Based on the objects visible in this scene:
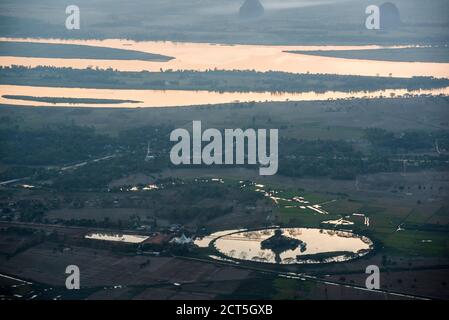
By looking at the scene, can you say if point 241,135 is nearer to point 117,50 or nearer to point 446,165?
point 446,165

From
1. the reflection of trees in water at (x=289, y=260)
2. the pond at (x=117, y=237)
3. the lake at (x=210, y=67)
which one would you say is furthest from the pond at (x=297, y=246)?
the lake at (x=210, y=67)

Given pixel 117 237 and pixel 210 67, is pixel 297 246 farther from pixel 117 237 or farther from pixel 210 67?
pixel 210 67

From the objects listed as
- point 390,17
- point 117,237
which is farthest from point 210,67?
point 117,237
